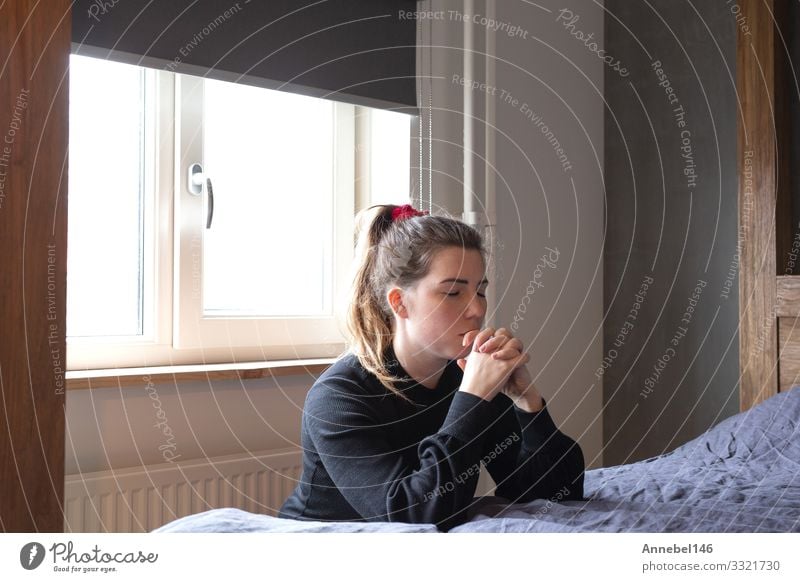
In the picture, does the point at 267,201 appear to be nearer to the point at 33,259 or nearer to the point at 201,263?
the point at 201,263

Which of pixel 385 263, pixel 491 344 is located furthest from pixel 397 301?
pixel 491 344

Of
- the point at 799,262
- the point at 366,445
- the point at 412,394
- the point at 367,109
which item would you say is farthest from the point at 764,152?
the point at 366,445

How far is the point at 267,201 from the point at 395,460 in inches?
41.4

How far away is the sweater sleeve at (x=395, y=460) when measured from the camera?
102 cm

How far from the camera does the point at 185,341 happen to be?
1785 millimetres

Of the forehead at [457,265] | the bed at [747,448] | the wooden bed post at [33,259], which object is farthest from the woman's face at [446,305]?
the wooden bed post at [33,259]

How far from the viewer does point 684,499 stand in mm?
1157

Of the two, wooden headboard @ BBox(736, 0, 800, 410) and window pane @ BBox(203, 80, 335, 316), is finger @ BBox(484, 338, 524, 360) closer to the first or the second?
window pane @ BBox(203, 80, 335, 316)

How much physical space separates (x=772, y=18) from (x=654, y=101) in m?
0.45

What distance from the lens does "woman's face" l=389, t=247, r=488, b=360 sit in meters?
1.18

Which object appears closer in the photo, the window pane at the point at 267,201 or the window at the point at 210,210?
the window at the point at 210,210

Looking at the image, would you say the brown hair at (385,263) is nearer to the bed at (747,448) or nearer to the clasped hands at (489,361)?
the clasped hands at (489,361)
